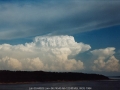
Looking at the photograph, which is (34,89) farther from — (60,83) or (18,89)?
(18,89)

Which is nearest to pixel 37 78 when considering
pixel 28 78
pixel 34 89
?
pixel 28 78

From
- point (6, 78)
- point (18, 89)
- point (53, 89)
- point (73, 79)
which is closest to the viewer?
point (53, 89)

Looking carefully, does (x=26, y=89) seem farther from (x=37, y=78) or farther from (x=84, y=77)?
(x=84, y=77)

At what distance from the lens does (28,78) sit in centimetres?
845

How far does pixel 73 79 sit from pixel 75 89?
7.20 ft

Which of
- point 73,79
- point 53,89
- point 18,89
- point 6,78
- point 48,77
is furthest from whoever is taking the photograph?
point 18,89

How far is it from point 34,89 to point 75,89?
41.6 inches

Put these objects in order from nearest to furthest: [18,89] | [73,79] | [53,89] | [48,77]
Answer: [53,89], [73,79], [48,77], [18,89]

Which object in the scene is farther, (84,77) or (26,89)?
(26,89)

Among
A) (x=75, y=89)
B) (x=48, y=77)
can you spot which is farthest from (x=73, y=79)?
(x=75, y=89)

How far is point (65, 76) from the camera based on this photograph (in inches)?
327

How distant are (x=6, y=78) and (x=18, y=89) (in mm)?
2315

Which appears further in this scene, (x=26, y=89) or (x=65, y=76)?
(x=26, y=89)

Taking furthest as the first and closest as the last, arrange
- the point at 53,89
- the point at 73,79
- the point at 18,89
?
the point at 18,89
the point at 73,79
the point at 53,89
